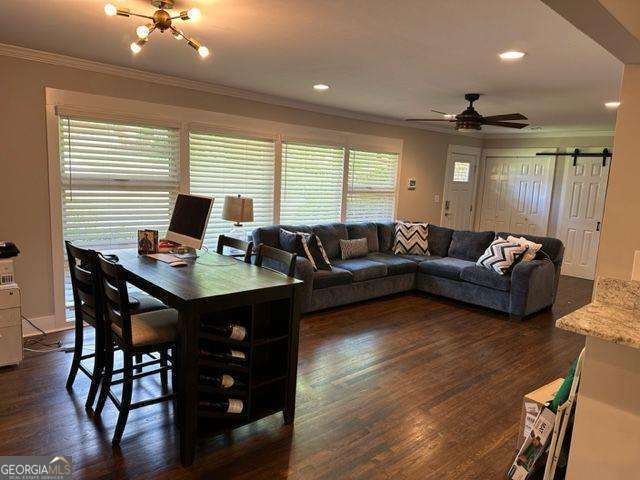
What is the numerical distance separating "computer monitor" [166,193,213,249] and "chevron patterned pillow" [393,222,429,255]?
3509mm

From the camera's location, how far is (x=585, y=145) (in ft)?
22.9

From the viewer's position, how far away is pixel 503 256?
4.88 m

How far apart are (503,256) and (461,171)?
11.1ft

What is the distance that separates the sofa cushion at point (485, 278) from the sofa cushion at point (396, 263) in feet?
2.12

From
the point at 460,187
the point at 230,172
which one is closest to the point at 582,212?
the point at 460,187

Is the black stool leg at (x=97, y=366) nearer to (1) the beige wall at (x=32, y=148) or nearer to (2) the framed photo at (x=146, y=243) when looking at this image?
(2) the framed photo at (x=146, y=243)

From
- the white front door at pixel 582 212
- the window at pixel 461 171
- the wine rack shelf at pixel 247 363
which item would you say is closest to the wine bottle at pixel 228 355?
the wine rack shelf at pixel 247 363

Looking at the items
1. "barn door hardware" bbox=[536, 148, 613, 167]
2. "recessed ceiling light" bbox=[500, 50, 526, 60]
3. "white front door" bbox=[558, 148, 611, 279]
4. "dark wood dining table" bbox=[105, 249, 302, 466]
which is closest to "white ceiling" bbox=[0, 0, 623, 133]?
"recessed ceiling light" bbox=[500, 50, 526, 60]

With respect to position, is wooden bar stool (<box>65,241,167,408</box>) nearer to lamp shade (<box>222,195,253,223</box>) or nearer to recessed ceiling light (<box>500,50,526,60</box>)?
lamp shade (<box>222,195,253,223</box>)

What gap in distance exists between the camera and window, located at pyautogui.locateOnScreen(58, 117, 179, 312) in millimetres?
3801

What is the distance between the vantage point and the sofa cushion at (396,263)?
5.30 m

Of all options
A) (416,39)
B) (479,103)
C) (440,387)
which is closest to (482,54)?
(416,39)

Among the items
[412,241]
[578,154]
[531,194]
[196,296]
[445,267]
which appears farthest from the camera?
[531,194]

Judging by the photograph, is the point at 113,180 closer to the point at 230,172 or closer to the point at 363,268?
the point at 230,172
